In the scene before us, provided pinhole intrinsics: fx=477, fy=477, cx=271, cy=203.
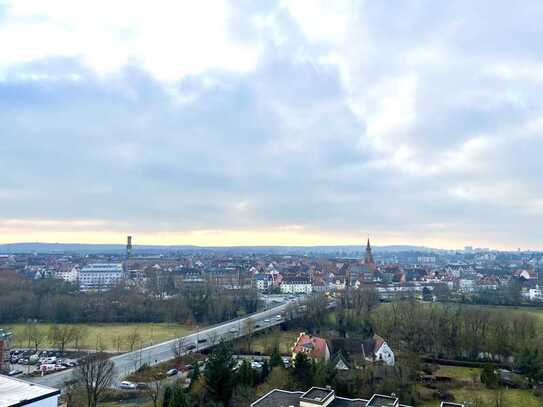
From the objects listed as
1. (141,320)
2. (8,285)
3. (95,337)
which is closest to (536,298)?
(141,320)

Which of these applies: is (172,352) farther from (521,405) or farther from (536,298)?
(536,298)

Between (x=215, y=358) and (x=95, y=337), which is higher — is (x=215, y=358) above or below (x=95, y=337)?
above

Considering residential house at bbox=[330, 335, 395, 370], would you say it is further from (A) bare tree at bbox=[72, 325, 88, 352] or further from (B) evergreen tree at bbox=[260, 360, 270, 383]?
(A) bare tree at bbox=[72, 325, 88, 352]

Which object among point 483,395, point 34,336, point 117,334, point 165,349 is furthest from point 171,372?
point 483,395

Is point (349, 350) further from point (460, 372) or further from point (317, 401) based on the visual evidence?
point (317, 401)

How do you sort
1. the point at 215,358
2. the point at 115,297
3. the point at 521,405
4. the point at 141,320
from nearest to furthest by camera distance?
the point at 215,358 → the point at 521,405 → the point at 141,320 → the point at 115,297

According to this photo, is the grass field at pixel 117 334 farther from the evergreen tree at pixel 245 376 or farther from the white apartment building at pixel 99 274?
the white apartment building at pixel 99 274

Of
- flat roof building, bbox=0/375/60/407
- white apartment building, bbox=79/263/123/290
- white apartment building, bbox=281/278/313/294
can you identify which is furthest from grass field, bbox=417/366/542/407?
white apartment building, bbox=79/263/123/290
